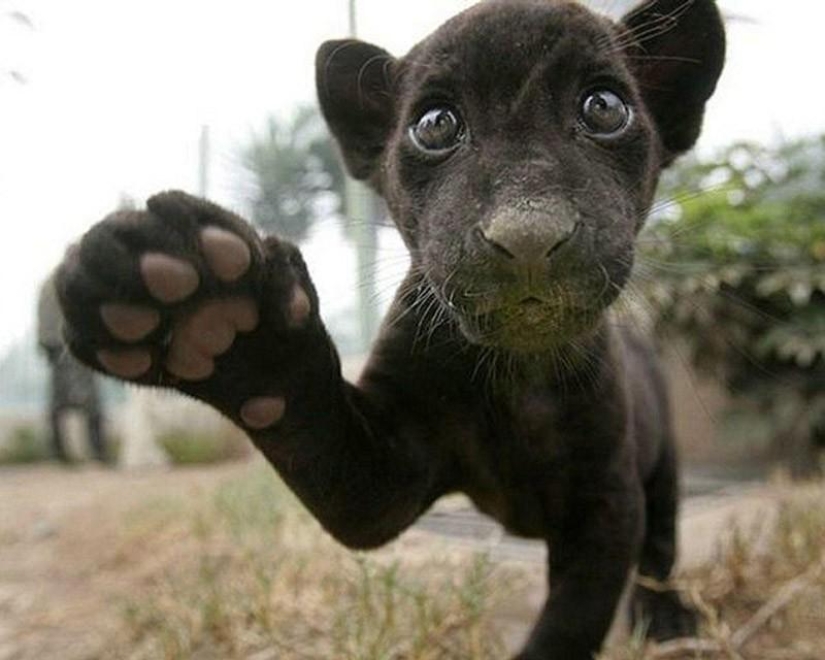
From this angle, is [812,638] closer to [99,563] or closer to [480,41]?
[480,41]

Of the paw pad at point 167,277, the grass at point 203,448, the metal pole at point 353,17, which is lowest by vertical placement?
the grass at point 203,448

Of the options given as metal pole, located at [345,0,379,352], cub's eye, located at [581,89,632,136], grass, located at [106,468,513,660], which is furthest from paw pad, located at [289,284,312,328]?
grass, located at [106,468,513,660]

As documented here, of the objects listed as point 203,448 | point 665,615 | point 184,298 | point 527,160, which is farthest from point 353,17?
point 203,448

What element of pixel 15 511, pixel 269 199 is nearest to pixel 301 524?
pixel 269 199

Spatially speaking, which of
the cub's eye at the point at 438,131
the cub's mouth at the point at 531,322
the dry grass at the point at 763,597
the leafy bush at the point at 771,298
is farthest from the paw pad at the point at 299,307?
the leafy bush at the point at 771,298

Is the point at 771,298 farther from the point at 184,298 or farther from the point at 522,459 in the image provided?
the point at 184,298

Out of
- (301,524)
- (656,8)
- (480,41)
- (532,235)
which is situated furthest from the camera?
(301,524)

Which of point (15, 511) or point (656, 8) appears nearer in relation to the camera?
point (656, 8)

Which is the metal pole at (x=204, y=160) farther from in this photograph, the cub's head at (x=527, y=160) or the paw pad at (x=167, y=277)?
the paw pad at (x=167, y=277)
